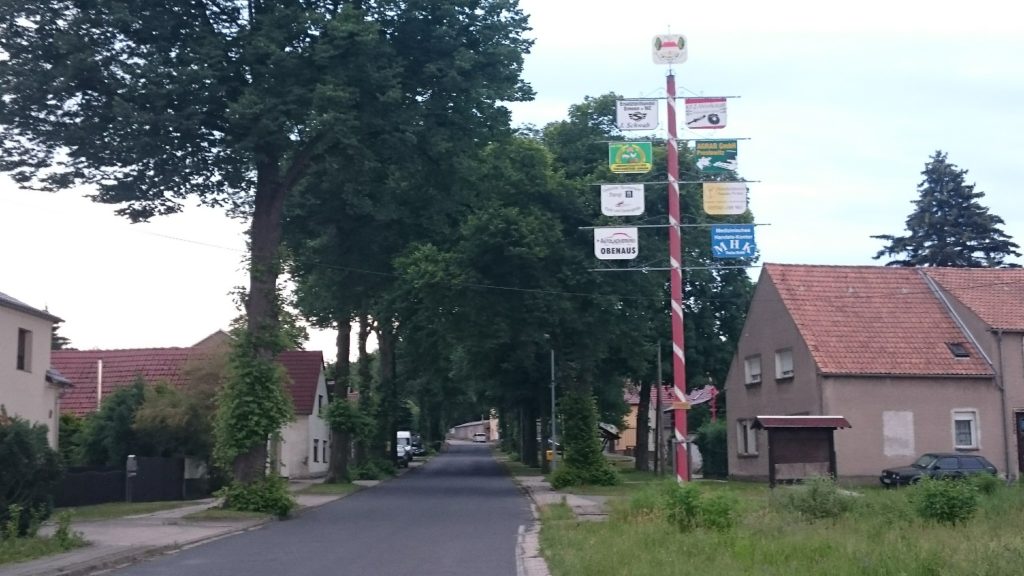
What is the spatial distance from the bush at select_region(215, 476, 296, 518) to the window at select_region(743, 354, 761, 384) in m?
22.9

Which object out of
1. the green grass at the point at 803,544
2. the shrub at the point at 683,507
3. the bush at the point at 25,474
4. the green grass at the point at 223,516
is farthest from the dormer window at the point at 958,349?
the bush at the point at 25,474

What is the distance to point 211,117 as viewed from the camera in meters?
26.4

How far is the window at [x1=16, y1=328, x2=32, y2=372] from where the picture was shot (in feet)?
101

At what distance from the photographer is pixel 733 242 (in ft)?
68.2

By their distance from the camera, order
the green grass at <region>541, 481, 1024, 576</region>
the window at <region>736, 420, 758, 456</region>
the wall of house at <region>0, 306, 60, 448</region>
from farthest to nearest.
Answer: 1. the window at <region>736, 420, 758, 456</region>
2. the wall of house at <region>0, 306, 60, 448</region>
3. the green grass at <region>541, 481, 1024, 576</region>

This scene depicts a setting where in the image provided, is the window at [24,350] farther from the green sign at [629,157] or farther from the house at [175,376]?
the green sign at [629,157]

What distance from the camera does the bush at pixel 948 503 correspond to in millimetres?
17984

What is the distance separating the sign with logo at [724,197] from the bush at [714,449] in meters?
29.4

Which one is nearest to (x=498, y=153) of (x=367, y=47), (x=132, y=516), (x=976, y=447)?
(x=367, y=47)

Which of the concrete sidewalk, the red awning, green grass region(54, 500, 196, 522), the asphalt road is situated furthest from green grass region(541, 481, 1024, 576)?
green grass region(54, 500, 196, 522)

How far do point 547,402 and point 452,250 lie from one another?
20.2 meters

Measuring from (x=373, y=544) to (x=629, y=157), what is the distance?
874cm

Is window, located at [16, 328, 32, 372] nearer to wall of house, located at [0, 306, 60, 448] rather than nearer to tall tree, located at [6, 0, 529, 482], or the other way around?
wall of house, located at [0, 306, 60, 448]

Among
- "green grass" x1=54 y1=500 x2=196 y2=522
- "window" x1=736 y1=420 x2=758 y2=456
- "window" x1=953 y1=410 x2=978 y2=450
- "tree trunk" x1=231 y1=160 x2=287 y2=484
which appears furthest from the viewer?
"window" x1=736 y1=420 x2=758 y2=456
